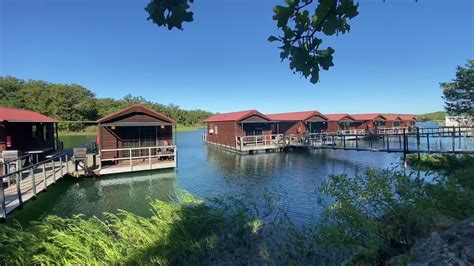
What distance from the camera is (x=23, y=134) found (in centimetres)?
1564

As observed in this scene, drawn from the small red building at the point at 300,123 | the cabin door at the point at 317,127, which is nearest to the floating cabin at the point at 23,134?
the small red building at the point at 300,123

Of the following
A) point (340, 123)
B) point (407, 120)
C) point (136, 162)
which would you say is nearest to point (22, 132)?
point (136, 162)

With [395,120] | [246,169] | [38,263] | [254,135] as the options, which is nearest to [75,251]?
[38,263]

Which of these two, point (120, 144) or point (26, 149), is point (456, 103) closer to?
point (120, 144)

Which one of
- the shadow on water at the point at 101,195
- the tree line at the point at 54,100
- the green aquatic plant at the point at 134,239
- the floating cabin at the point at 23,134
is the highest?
→ the tree line at the point at 54,100

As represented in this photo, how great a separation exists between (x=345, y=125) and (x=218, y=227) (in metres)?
37.3

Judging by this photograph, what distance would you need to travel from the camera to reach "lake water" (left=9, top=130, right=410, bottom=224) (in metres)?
9.83

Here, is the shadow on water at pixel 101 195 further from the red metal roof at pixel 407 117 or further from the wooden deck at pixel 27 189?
the red metal roof at pixel 407 117

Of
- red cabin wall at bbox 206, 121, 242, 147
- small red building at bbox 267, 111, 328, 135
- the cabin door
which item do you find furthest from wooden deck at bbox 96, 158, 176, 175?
the cabin door

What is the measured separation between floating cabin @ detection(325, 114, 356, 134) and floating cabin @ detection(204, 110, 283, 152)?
10315mm

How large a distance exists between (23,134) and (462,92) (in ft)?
98.7

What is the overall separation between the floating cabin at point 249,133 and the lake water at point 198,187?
7230 mm

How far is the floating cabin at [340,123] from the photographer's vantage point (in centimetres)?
3828

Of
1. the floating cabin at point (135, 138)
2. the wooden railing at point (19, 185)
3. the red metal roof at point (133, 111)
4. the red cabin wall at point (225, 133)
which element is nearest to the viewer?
the wooden railing at point (19, 185)
